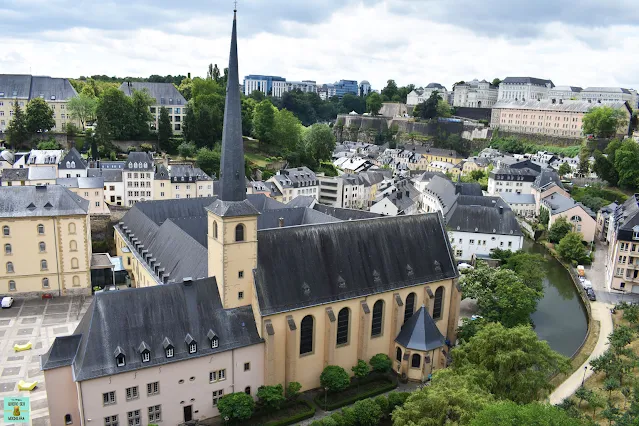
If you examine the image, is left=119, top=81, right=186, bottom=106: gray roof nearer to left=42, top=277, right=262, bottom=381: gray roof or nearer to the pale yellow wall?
the pale yellow wall

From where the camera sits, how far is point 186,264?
4472 centimetres

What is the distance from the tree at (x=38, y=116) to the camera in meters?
105

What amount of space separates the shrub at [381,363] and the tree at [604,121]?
132 meters

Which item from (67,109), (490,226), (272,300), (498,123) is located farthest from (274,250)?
(498,123)

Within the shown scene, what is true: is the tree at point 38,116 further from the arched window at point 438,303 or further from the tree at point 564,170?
the tree at point 564,170

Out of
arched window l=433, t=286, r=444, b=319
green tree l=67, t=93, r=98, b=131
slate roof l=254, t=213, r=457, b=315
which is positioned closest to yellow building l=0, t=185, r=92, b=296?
slate roof l=254, t=213, r=457, b=315

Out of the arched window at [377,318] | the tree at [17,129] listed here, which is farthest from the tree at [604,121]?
the tree at [17,129]

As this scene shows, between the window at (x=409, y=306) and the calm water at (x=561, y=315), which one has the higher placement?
the window at (x=409, y=306)

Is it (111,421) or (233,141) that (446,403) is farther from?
(111,421)

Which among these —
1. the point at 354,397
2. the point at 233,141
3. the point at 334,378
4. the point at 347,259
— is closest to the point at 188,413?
the point at 334,378

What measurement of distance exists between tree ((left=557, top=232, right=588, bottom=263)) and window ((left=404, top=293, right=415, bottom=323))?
45.3 m

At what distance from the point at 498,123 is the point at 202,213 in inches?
5888

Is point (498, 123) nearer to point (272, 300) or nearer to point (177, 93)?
point (177, 93)

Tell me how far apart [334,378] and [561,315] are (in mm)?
36485
